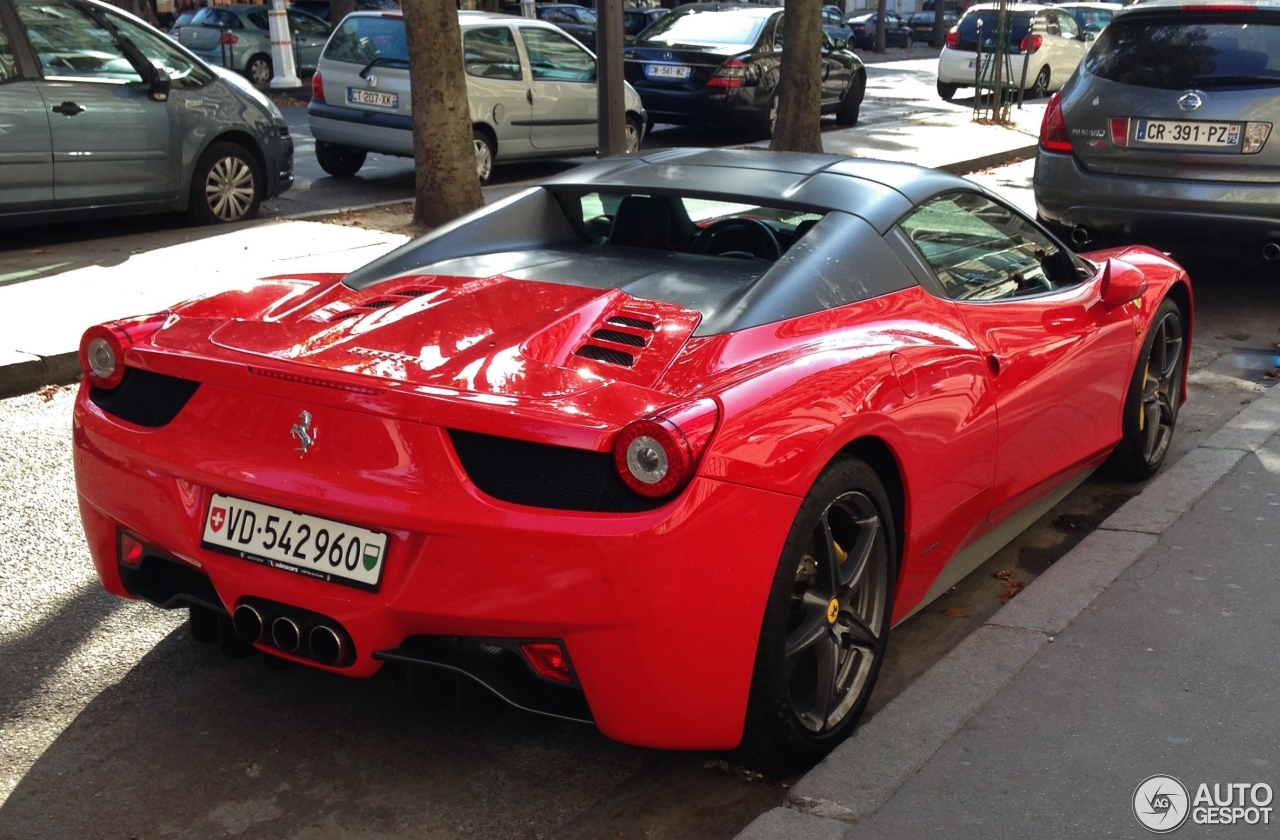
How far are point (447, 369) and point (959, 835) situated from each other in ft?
4.66

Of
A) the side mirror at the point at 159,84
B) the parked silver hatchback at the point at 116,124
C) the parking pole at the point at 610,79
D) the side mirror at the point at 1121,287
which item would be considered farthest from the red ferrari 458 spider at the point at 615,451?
the parking pole at the point at 610,79

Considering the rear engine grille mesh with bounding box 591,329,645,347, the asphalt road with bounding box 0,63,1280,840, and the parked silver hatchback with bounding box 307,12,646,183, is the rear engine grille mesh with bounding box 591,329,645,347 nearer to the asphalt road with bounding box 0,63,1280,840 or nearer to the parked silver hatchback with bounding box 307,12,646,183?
the asphalt road with bounding box 0,63,1280,840

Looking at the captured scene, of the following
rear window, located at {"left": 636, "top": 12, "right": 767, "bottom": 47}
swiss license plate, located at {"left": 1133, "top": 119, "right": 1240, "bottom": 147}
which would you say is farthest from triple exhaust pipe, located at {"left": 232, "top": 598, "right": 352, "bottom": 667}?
rear window, located at {"left": 636, "top": 12, "right": 767, "bottom": 47}

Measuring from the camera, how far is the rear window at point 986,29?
75.7ft

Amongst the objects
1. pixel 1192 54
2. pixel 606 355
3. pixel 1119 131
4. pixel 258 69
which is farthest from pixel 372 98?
pixel 258 69

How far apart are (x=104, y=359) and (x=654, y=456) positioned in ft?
4.74

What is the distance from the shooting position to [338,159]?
44.0ft

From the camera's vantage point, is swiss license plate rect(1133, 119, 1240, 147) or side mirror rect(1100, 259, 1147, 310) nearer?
side mirror rect(1100, 259, 1147, 310)

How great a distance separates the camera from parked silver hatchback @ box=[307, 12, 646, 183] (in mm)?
12586

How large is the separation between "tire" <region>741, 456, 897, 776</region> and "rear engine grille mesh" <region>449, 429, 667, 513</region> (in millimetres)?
413

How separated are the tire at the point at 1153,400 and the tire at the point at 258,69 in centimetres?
2251

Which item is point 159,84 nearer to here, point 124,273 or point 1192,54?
point 124,273

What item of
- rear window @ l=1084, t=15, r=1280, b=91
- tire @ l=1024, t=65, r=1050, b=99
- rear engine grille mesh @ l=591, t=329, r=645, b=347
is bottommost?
tire @ l=1024, t=65, r=1050, b=99

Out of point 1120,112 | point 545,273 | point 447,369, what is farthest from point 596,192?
point 1120,112
